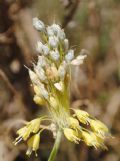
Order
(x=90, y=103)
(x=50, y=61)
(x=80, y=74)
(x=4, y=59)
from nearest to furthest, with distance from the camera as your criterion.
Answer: (x=50, y=61), (x=90, y=103), (x=4, y=59), (x=80, y=74)

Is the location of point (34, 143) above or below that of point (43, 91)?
below

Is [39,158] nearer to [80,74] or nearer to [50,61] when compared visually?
[80,74]

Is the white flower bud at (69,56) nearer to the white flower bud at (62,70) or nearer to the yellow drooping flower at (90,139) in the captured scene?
the white flower bud at (62,70)

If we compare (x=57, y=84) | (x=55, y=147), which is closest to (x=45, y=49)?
(x=57, y=84)

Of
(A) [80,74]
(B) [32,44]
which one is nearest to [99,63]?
(A) [80,74]

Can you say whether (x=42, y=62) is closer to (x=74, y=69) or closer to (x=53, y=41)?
(x=53, y=41)

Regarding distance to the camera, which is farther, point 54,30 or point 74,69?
point 74,69
